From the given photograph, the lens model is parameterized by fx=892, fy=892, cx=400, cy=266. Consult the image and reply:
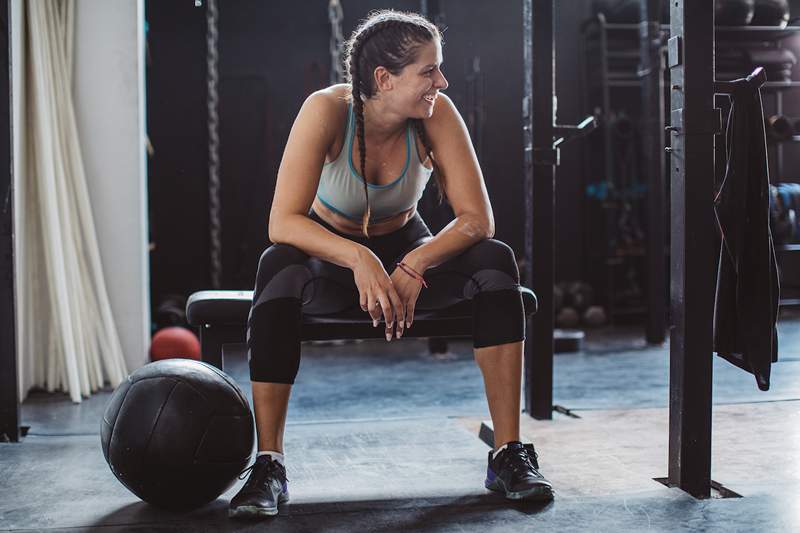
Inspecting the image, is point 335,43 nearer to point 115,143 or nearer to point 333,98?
point 115,143

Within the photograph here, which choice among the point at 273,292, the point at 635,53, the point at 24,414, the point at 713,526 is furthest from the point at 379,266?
the point at 635,53

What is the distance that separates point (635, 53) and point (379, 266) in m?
4.53

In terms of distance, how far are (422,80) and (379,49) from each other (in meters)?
0.12

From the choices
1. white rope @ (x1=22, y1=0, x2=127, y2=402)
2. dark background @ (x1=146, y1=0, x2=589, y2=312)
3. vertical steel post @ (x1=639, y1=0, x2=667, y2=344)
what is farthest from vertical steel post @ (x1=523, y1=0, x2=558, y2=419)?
dark background @ (x1=146, y1=0, x2=589, y2=312)

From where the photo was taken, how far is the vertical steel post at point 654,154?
485cm

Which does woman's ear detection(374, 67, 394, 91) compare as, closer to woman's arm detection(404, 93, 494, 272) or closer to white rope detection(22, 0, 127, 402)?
woman's arm detection(404, 93, 494, 272)

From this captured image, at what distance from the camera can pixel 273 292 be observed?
74.9 inches

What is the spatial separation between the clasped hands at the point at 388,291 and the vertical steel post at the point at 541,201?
3.27 feet

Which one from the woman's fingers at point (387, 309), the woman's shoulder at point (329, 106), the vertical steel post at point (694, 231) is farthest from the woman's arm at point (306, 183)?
the vertical steel post at point (694, 231)

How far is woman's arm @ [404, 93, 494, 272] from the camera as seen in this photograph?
Answer: 1.97 m

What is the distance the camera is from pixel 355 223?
2.22 m

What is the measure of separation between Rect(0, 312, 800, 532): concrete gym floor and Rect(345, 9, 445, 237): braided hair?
0.71 m

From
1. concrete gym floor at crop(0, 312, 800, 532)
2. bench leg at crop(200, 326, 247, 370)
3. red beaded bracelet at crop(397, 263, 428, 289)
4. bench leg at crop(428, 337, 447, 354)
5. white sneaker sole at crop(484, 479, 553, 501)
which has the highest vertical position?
red beaded bracelet at crop(397, 263, 428, 289)

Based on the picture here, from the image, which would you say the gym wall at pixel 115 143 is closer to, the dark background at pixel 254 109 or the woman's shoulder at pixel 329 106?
the dark background at pixel 254 109
